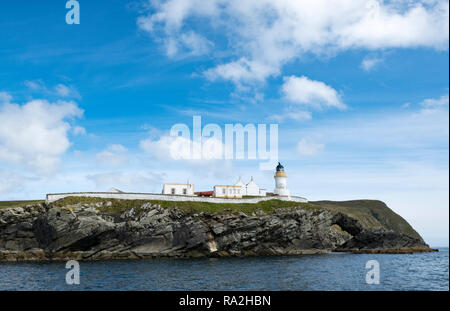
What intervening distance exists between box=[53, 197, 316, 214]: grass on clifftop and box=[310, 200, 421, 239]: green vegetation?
5361 centimetres

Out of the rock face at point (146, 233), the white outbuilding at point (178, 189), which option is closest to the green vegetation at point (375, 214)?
the rock face at point (146, 233)

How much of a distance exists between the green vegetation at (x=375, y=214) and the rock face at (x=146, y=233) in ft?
191

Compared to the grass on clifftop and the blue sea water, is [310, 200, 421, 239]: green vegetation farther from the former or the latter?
the blue sea water

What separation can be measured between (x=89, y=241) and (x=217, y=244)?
22565 mm

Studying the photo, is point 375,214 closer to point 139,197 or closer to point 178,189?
point 178,189

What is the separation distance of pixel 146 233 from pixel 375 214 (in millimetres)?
112625

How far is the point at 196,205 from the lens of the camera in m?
71.8

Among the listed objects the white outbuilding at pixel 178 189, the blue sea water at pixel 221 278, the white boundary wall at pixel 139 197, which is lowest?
the blue sea water at pixel 221 278

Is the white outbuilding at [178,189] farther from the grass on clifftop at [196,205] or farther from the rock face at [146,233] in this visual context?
the rock face at [146,233]

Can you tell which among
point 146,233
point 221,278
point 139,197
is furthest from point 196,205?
point 221,278

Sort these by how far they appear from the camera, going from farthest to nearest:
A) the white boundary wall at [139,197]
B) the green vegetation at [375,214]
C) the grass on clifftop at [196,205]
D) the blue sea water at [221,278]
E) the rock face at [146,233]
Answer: the green vegetation at [375,214] < the white boundary wall at [139,197] < the grass on clifftop at [196,205] < the rock face at [146,233] < the blue sea water at [221,278]

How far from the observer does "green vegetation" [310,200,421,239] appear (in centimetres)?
13262

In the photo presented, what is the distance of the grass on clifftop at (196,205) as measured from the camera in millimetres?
65312

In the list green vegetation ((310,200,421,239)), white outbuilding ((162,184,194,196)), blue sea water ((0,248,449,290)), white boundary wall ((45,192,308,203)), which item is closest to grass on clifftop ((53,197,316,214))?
white boundary wall ((45,192,308,203))
